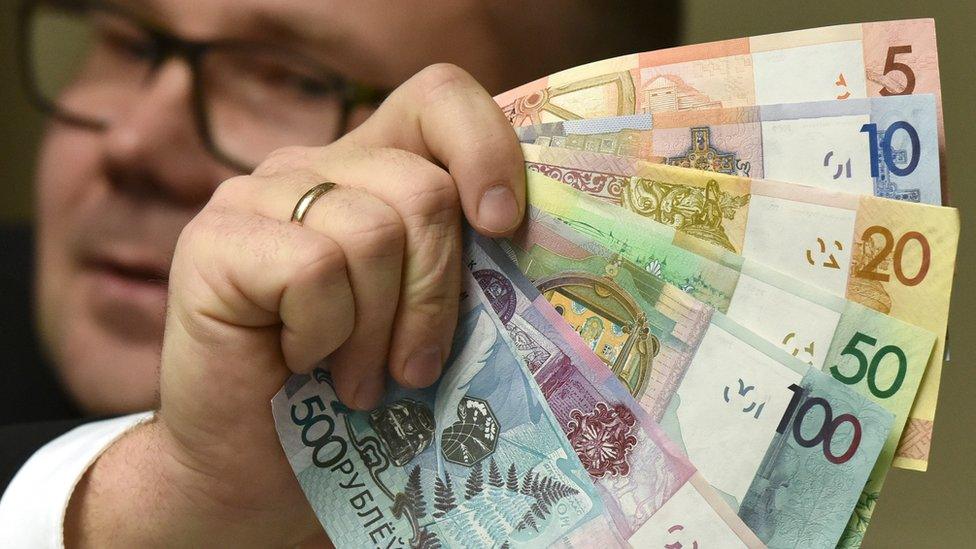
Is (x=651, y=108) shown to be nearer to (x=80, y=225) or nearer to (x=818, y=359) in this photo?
(x=818, y=359)

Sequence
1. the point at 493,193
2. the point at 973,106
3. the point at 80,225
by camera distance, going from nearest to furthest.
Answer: the point at 493,193 → the point at 973,106 → the point at 80,225

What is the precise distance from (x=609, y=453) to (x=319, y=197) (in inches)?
14.1

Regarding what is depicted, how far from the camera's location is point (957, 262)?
120 centimetres

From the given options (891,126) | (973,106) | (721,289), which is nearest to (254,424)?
(721,289)

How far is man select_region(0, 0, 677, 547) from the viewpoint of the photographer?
627 mm

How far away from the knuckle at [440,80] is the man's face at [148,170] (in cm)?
57

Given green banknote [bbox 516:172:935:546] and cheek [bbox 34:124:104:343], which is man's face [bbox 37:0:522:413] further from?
A: green banknote [bbox 516:172:935:546]

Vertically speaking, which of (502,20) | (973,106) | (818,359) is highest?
(502,20)

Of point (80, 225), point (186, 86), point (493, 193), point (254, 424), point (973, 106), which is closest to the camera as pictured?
point (493, 193)

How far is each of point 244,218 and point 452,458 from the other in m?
0.30

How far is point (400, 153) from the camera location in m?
0.66

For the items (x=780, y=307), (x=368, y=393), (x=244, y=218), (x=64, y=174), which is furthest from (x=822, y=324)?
(x=64, y=174)

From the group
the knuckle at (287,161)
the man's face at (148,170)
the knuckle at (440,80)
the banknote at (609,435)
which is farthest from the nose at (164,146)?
the banknote at (609,435)

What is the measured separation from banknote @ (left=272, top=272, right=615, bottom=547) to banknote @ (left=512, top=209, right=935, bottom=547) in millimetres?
96
